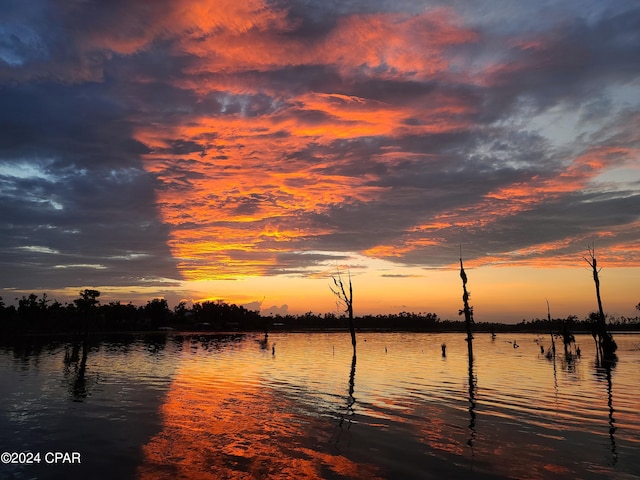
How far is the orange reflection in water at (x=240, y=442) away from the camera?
1363 cm

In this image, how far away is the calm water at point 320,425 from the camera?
1409 cm

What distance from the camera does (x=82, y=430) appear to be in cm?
1853

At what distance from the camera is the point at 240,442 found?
55.1 ft

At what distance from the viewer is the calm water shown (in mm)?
14094

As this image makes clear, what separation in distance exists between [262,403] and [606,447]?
17.0 metres

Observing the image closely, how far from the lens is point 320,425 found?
19.8 metres

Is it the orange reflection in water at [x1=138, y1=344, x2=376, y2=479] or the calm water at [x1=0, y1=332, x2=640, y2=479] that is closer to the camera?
the orange reflection in water at [x1=138, y1=344, x2=376, y2=479]

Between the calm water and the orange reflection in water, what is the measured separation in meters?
0.07

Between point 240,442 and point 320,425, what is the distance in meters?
4.40

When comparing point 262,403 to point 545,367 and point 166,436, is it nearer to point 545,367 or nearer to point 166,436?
point 166,436

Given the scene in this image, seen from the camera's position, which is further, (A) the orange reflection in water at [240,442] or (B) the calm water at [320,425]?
(B) the calm water at [320,425]

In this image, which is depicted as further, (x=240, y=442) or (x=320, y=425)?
(x=320, y=425)

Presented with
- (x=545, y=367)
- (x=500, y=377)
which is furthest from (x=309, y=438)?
(x=545, y=367)

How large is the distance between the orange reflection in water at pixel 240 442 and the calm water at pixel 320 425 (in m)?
0.07
